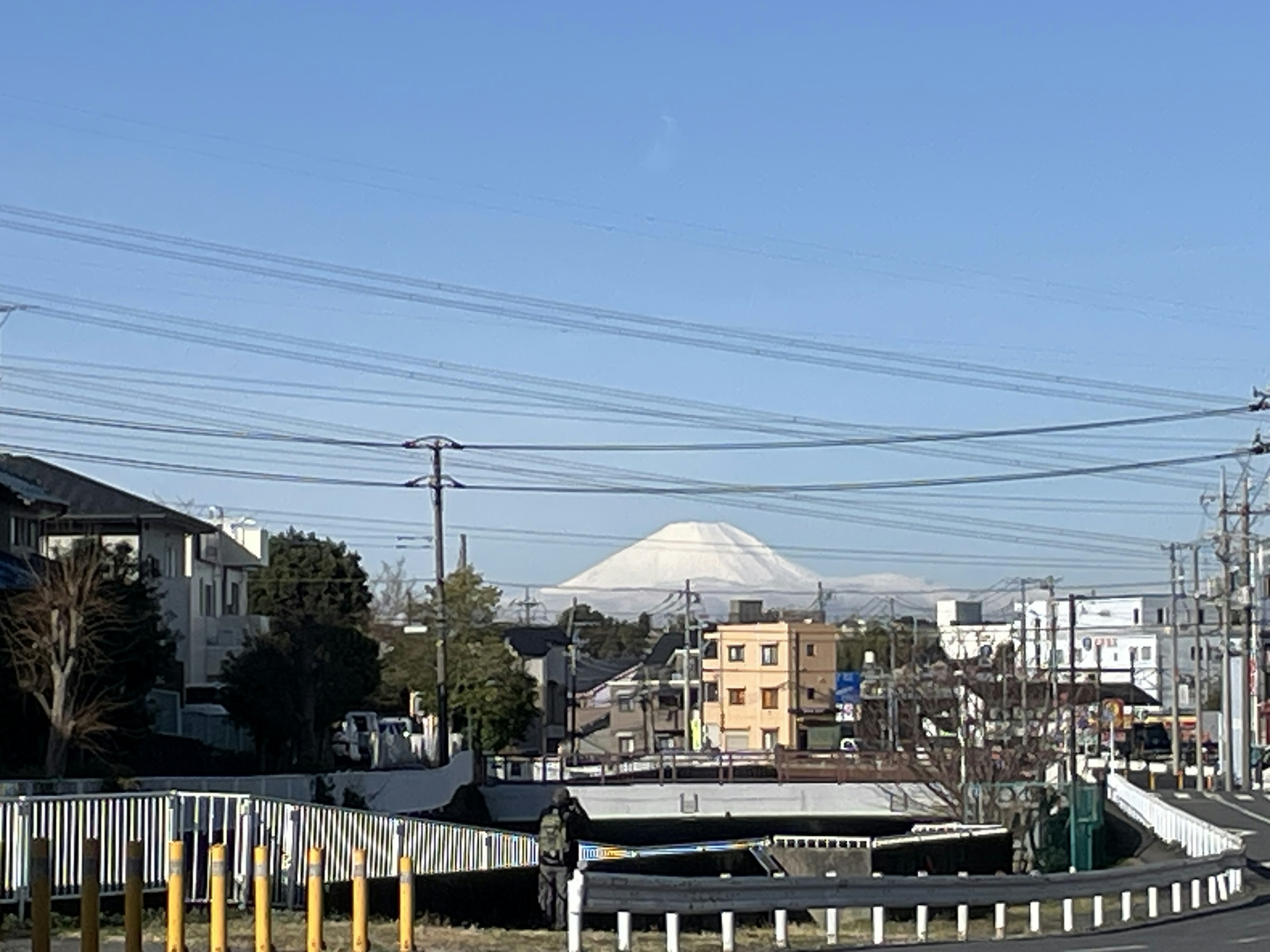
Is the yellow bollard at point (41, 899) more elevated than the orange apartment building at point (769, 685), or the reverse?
the yellow bollard at point (41, 899)

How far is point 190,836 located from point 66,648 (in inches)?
853

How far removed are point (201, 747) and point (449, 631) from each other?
88.2ft

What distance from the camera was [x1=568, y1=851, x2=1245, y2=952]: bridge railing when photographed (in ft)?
58.3

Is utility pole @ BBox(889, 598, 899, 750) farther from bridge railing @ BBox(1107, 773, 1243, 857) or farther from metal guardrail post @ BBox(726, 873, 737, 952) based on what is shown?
metal guardrail post @ BBox(726, 873, 737, 952)

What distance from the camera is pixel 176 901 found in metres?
12.9

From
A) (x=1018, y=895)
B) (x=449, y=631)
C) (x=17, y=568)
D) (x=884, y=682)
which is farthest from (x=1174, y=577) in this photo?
(x=1018, y=895)

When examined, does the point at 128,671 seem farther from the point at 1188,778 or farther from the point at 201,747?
the point at 1188,778

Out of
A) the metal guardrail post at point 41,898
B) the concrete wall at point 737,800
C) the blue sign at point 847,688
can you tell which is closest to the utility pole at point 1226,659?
the concrete wall at point 737,800

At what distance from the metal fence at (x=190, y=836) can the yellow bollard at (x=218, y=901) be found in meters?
4.03

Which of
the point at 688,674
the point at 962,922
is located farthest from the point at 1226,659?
the point at 962,922

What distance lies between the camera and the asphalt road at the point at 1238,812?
44656mm

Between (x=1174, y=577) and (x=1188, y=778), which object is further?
(x=1174, y=577)

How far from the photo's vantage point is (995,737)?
54344 mm

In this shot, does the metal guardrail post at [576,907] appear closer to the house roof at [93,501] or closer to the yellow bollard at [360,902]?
the yellow bollard at [360,902]
